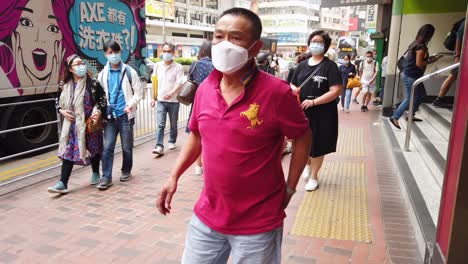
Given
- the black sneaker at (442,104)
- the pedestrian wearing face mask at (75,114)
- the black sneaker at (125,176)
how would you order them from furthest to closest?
1. the black sneaker at (442,104)
2. the black sneaker at (125,176)
3. the pedestrian wearing face mask at (75,114)

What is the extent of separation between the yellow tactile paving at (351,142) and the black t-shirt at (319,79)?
8.14 feet

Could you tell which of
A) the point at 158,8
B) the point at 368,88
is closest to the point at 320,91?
the point at 368,88

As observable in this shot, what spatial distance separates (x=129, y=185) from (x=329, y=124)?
2.66 meters

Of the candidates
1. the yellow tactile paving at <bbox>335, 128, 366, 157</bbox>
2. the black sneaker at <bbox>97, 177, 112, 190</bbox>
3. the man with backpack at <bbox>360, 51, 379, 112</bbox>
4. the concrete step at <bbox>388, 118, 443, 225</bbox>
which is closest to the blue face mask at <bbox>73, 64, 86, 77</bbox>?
the black sneaker at <bbox>97, 177, 112, 190</bbox>

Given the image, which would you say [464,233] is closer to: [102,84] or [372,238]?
[372,238]

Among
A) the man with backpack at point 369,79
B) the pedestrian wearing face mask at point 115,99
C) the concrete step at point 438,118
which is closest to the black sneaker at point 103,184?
the pedestrian wearing face mask at point 115,99

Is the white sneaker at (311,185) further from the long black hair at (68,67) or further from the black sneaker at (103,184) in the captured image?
the long black hair at (68,67)

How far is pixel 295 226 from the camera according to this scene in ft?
12.6

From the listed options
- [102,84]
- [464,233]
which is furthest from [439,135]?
[102,84]

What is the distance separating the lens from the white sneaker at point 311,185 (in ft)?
16.0

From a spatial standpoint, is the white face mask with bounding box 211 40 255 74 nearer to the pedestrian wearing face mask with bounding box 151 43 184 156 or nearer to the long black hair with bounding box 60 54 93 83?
the long black hair with bounding box 60 54 93 83

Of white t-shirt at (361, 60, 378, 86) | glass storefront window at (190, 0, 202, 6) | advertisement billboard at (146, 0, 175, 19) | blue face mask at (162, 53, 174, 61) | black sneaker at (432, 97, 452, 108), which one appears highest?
glass storefront window at (190, 0, 202, 6)

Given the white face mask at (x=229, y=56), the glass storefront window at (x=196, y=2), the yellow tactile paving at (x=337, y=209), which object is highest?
the glass storefront window at (x=196, y=2)

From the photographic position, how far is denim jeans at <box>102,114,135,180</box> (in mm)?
5035
